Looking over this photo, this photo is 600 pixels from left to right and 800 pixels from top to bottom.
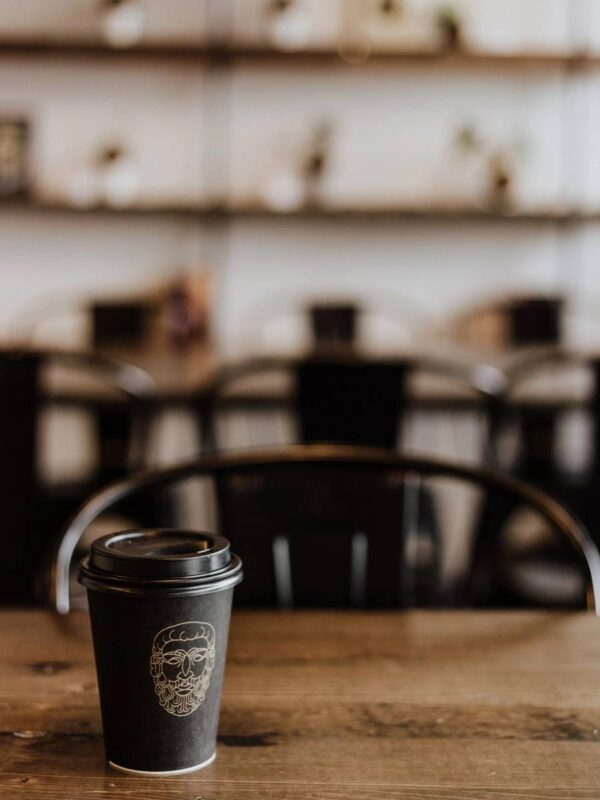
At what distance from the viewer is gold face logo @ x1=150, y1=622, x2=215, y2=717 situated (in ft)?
1.92

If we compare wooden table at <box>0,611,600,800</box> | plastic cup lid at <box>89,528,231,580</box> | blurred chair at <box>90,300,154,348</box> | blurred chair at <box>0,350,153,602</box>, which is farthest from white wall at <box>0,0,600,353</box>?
plastic cup lid at <box>89,528,231,580</box>

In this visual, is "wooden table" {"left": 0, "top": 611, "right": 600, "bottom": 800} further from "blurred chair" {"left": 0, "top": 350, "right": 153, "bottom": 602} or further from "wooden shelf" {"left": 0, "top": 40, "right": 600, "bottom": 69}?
"wooden shelf" {"left": 0, "top": 40, "right": 600, "bottom": 69}

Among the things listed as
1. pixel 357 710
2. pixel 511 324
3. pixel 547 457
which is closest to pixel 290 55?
pixel 511 324

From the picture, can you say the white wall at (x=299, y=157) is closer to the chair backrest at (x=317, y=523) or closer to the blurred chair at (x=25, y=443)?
the blurred chair at (x=25, y=443)

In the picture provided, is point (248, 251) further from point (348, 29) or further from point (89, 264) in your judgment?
point (348, 29)

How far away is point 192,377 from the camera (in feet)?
8.16

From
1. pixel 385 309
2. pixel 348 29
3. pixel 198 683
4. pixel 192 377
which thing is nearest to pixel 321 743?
pixel 198 683

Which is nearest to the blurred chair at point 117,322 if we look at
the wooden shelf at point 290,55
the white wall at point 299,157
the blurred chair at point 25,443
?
the white wall at point 299,157

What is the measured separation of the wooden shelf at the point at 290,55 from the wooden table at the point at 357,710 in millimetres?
3449

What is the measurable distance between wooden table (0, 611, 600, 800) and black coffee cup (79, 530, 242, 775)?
0.02 m

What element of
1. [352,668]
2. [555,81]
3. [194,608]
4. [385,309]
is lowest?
[385,309]

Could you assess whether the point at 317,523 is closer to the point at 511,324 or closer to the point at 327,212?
the point at 327,212

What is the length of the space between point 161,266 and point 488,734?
3.82 meters

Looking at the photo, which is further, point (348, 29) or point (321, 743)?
point (348, 29)
